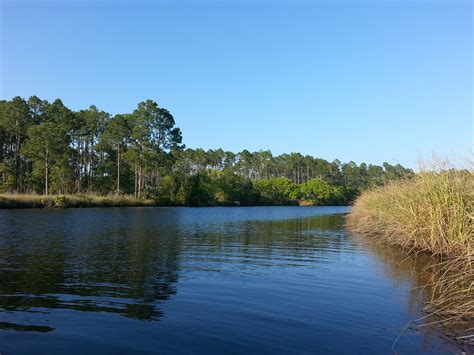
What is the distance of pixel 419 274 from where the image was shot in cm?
1311

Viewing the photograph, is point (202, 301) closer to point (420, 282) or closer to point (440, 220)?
point (420, 282)

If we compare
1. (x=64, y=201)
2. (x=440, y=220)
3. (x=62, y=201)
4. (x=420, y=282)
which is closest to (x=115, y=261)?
(x=420, y=282)

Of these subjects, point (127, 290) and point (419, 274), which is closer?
point (127, 290)

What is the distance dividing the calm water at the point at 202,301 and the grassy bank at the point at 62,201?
120 ft

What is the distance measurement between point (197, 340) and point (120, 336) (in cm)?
142

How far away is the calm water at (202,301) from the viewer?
6953 millimetres

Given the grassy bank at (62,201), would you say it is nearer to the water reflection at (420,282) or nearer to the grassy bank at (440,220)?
the water reflection at (420,282)

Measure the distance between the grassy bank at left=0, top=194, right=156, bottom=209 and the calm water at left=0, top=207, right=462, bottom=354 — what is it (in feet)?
120

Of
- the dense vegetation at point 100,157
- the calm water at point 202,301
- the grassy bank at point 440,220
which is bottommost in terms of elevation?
the calm water at point 202,301

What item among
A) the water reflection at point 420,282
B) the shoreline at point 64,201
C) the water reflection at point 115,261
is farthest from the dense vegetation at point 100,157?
the water reflection at point 420,282

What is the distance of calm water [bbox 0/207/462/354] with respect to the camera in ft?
22.8

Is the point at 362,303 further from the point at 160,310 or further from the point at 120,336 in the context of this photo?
the point at 120,336

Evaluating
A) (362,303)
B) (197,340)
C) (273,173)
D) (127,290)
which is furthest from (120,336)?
(273,173)

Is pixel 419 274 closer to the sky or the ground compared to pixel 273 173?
closer to the ground
